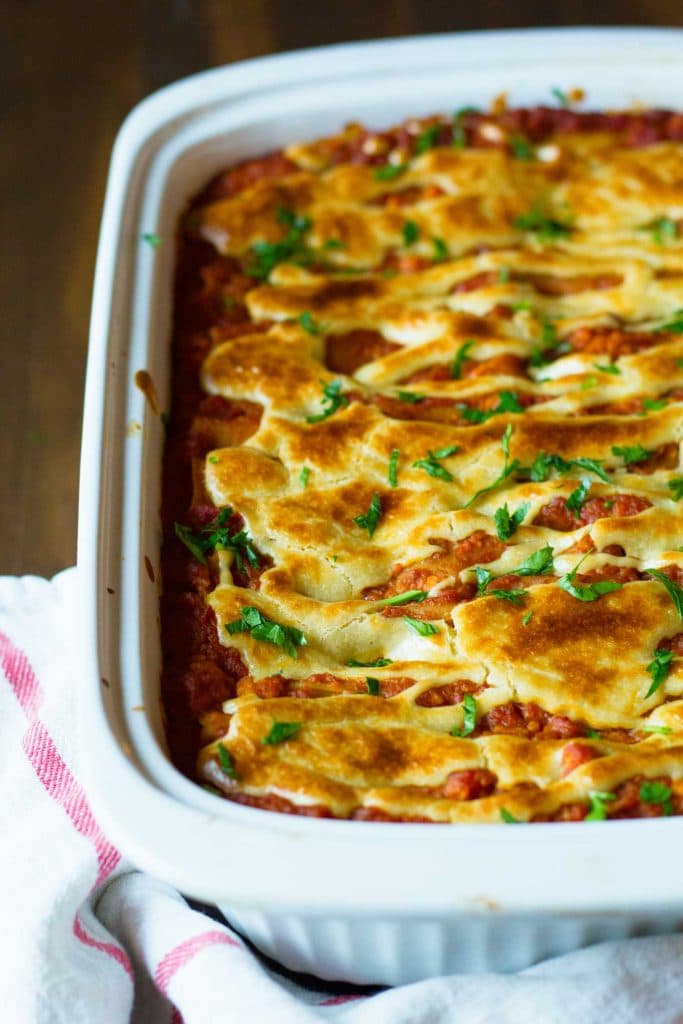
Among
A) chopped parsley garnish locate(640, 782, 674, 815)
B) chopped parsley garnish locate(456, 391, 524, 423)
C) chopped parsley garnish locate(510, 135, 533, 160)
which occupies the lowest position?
chopped parsley garnish locate(640, 782, 674, 815)

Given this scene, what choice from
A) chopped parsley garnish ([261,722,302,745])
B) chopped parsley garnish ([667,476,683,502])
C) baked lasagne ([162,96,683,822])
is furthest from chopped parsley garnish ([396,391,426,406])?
chopped parsley garnish ([261,722,302,745])

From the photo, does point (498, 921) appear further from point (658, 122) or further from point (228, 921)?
point (658, 122)

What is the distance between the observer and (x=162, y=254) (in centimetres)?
272

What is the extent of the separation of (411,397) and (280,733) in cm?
81

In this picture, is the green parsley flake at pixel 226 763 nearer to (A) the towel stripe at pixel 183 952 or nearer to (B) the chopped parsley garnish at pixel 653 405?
(A) the towel stripe at pixel 183 952

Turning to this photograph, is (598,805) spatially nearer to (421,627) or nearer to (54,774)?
(421,627)

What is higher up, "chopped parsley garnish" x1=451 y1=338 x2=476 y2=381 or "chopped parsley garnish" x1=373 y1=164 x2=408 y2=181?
"chopped parsley garnish" x1=373 y1=164 x2=408 y2=181

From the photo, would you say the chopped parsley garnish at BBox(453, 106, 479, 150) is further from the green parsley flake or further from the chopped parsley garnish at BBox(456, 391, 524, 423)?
the green parsley flake

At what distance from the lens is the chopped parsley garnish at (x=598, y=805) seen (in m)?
1.84

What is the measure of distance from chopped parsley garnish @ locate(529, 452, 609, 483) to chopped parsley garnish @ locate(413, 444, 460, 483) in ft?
0.47

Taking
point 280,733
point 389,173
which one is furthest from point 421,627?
point 389,173

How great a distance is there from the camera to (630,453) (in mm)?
2342

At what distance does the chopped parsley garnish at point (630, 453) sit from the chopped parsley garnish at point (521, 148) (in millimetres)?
948

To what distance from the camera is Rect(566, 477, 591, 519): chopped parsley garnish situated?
226 centimetres
